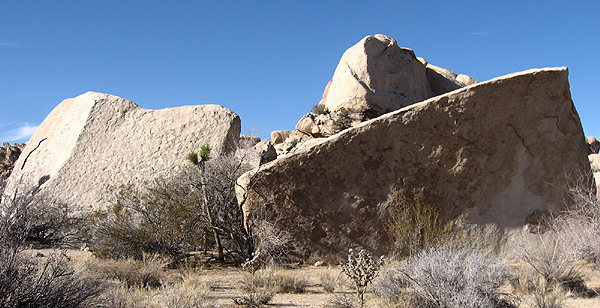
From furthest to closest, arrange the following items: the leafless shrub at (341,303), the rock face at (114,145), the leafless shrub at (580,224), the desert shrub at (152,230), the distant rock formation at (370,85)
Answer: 1. the distant rock formation at (370,85)
2. the rock face at (114,145)
3. the desert shrub at (152,230)
4. the leafless shrub at (580,224)
5. the leafless shrub at (341,303)

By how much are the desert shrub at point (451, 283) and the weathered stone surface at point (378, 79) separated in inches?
718

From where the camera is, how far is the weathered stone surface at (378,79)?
2423cm

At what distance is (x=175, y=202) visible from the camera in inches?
389

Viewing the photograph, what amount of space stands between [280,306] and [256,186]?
2987 millimetres

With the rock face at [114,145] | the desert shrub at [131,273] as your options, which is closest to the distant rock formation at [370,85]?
the rock face at [114,145]

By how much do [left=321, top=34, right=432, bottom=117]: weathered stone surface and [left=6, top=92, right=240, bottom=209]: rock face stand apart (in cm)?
1134

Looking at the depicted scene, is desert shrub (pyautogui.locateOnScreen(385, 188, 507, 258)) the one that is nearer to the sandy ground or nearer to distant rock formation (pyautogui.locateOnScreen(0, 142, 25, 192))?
the sandy ground

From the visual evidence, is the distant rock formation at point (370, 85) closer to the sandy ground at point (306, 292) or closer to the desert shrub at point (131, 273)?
the sandy ground at point (306, 292)

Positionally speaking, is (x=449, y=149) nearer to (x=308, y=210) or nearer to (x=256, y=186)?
(x=308, y=210)

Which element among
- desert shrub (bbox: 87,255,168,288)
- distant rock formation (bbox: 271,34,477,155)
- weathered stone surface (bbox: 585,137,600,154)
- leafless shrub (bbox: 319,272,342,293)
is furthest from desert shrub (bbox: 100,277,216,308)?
weathered stone surface (bbox: 585,137,600,154)

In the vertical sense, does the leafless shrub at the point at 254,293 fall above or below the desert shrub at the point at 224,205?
below

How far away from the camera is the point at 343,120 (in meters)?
23.6

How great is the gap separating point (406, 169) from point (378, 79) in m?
16.6

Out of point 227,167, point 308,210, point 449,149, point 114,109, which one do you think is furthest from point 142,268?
point 114,109
